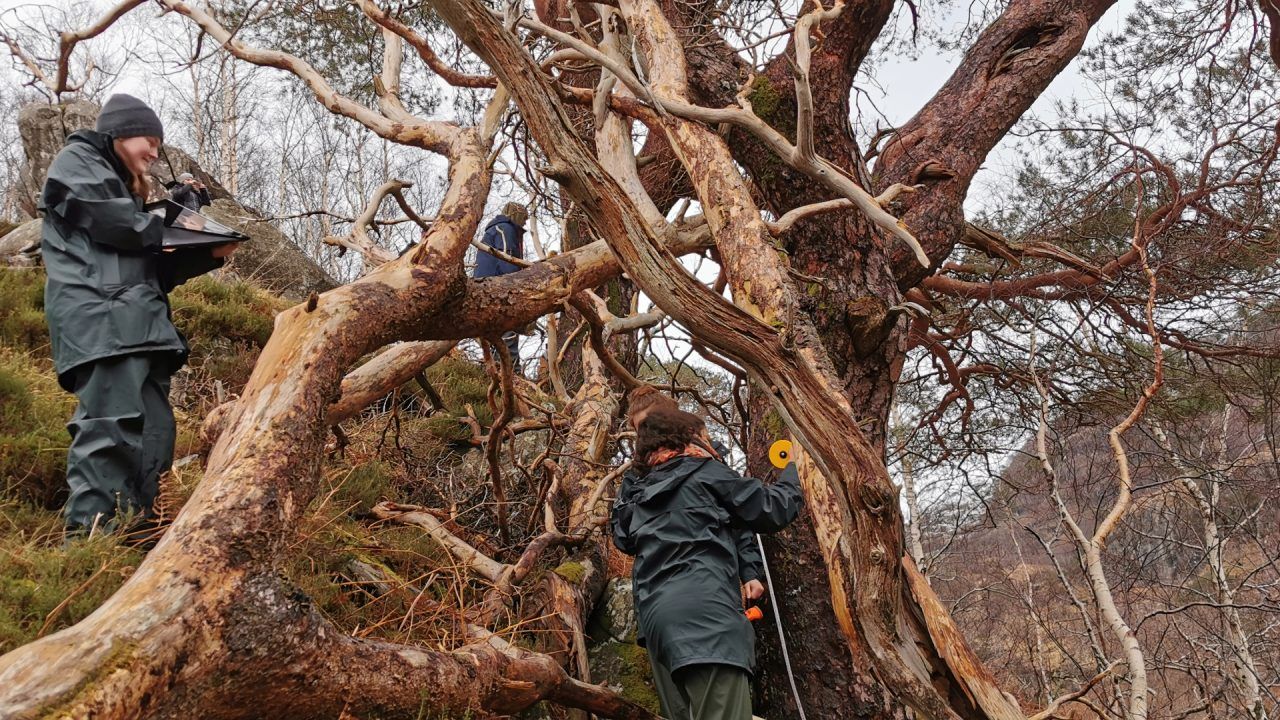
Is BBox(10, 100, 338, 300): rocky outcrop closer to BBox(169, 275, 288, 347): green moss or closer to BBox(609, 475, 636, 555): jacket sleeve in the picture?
BBox(169, 275, 288, 347): green moss

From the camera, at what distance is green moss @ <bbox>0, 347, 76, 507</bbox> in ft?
12.6

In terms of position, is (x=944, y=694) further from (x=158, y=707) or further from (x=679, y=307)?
(x=158, y=707)

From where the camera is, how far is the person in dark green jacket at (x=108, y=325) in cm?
297

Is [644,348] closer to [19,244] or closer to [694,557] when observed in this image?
[694,557]

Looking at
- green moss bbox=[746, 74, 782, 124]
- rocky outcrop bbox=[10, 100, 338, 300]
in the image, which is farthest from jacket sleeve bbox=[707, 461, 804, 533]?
rocky outcrop bbox=[10, 100, 338, 300]

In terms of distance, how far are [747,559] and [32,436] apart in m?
3.43

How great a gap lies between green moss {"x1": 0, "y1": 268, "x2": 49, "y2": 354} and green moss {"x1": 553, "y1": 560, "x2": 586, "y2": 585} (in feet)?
13.2

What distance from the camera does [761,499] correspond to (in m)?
3.12

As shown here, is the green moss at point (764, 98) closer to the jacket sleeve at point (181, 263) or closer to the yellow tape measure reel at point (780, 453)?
the yellow tape measure reel at point (780, 453)

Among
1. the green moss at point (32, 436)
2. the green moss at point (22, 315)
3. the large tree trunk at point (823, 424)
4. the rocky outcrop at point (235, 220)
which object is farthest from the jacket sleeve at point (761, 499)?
the rocky outcrop at point (235, 220)

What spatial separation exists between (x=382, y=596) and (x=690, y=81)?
11.1ft

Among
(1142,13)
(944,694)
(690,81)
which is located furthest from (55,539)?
(1142,13)

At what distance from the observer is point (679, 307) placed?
9.04 ft

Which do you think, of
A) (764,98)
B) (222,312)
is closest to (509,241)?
(222,312)
